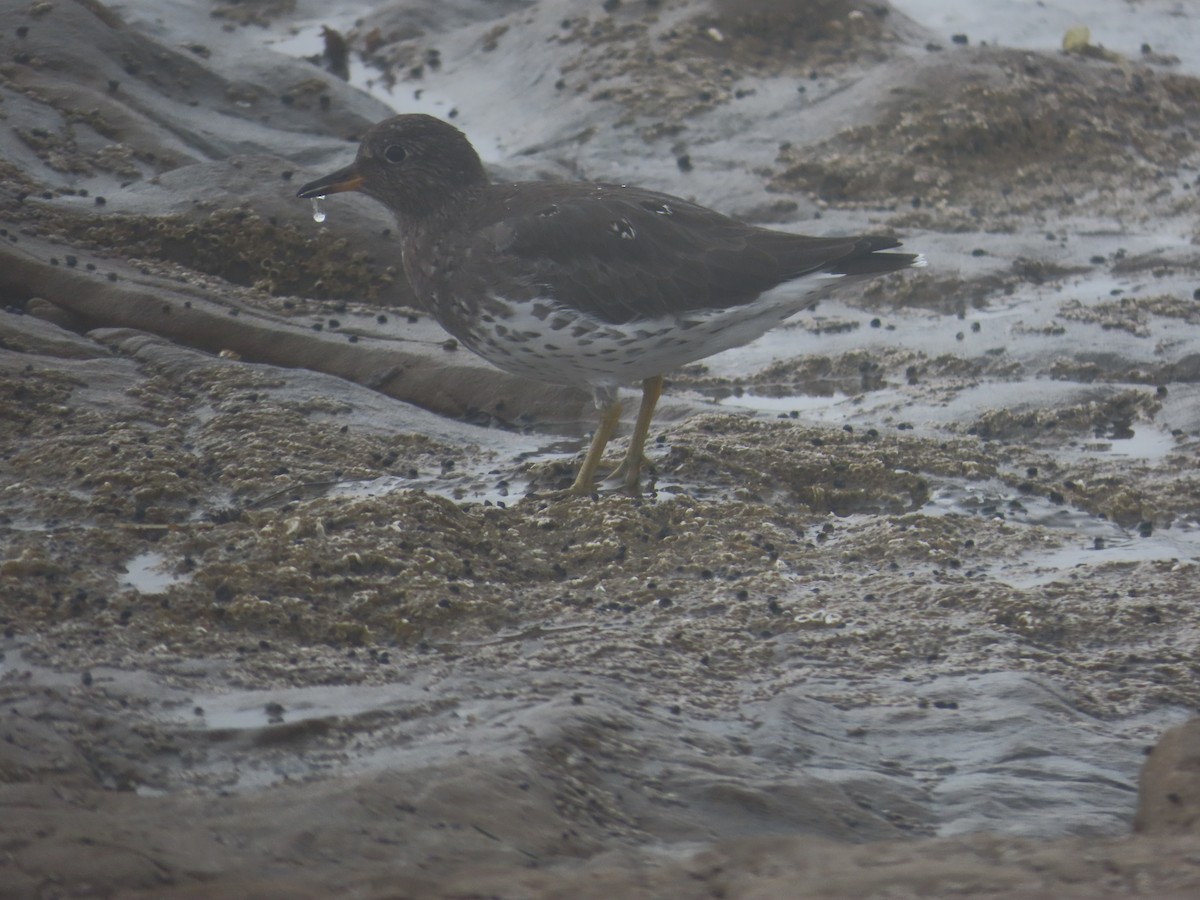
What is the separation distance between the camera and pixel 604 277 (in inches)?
258

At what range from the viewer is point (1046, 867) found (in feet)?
11.6

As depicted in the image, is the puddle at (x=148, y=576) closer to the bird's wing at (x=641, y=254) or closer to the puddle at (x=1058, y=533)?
the bird's wing at (x=641, y=254)

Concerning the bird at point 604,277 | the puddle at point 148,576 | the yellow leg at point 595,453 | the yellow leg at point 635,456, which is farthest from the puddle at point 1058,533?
the puddle at point 148,576

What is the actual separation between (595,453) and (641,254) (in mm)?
929

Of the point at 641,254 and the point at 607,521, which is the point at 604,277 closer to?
the point at 641,254

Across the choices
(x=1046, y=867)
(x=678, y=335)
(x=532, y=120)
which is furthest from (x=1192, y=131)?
(x=1046, y=867)

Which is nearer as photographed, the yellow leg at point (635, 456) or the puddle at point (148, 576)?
the puddle at point (148, 576)

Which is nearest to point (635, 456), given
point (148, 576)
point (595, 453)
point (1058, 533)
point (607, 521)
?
point (595, 453)

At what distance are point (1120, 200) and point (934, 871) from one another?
8390 millimetres

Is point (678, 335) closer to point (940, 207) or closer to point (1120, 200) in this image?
point (940, 207)

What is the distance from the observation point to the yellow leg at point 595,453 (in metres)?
6.57

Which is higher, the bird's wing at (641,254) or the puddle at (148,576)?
the bird's wing at (641,254)

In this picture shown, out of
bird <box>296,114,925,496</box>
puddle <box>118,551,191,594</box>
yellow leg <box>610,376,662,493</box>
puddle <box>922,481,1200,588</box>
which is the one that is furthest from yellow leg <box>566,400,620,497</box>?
puddle <box>118,551,191,594</box>

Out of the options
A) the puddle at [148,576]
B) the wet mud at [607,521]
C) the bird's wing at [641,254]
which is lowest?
the puddle at [148,576]
